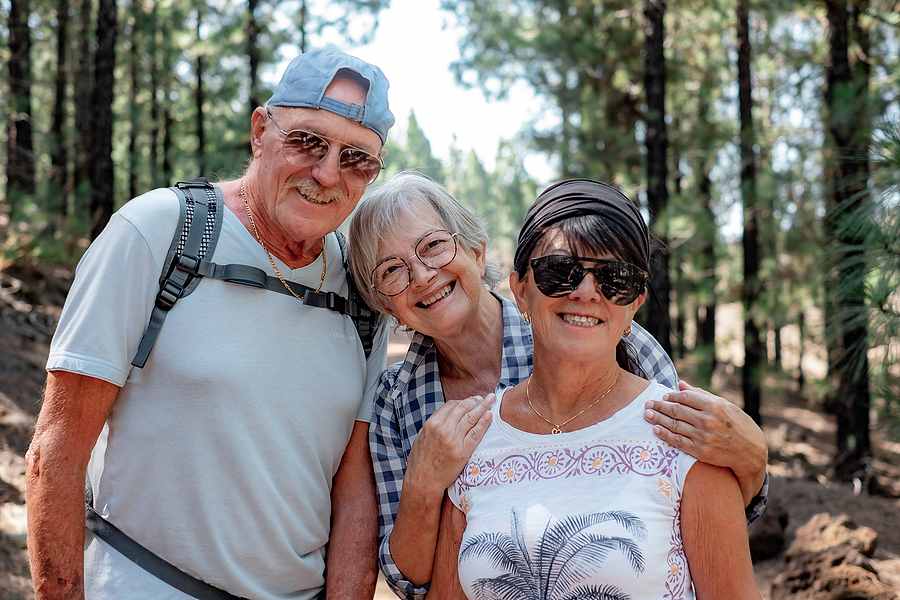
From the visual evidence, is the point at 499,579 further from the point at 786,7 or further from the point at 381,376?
the point at 786,7

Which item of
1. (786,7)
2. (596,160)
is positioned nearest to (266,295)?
(786,7)

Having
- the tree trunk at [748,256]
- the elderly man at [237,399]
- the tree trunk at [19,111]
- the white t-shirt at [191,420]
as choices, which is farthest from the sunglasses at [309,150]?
the tree trunk at [19,111]

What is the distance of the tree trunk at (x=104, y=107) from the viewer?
28.9 feet

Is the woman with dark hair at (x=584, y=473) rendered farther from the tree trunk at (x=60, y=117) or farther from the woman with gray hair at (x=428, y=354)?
the tree trunk at (x=60, y=117)

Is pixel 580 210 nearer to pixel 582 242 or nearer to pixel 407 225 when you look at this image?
pixel 582 242

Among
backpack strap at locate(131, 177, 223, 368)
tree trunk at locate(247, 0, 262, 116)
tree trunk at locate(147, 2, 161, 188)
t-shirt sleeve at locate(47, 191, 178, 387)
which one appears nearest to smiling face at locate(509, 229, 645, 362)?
backpack strap at locate(131, 177, 223, 368)

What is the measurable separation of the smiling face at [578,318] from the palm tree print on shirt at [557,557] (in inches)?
18.4

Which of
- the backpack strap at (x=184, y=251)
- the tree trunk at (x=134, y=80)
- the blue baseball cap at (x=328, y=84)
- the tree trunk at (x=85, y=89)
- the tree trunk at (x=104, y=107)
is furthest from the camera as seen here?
the tree trunk at (x=134, y=80)

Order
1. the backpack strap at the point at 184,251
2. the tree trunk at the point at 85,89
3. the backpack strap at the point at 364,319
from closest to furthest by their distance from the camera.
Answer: the backpack strap at the point at 184,251, the backpack strap at the point at 364,319, the tree trunk at the point at 85,89

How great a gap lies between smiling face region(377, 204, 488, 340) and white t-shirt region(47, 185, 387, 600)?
0.42 m

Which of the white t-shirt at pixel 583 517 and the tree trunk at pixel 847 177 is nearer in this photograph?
the white t-shirt at pixel 583 517

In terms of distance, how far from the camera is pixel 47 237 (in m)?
10.4

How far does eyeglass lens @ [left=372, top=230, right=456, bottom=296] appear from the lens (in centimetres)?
238

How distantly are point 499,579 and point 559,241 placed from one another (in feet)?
3.11
